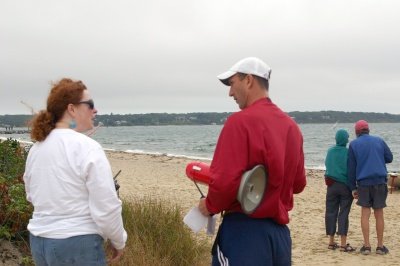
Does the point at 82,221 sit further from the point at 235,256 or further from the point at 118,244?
the point at 235,256

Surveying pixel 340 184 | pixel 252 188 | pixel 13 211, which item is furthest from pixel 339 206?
pixel 252 188

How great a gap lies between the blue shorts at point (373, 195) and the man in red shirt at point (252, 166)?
4411mm

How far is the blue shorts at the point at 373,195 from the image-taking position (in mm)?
7699

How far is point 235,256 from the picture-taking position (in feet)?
11.0

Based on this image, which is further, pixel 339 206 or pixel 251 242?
pixel 339 206

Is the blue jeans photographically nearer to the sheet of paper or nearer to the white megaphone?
the sheet of paper

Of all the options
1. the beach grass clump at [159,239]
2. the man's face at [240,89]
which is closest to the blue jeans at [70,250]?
the man's face at [240,89]

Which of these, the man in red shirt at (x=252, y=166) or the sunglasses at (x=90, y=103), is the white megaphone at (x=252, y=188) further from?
the sunglasses at (x=90, y=103)

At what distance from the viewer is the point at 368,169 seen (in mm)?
7605

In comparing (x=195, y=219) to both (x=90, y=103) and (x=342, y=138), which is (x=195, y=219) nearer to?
(x=90, y=103)

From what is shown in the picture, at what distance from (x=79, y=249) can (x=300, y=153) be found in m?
1.46

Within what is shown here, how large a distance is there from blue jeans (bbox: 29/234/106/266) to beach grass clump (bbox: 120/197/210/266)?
224cm

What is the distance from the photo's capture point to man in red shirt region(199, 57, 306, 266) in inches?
125

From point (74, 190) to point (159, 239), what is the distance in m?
3.15
